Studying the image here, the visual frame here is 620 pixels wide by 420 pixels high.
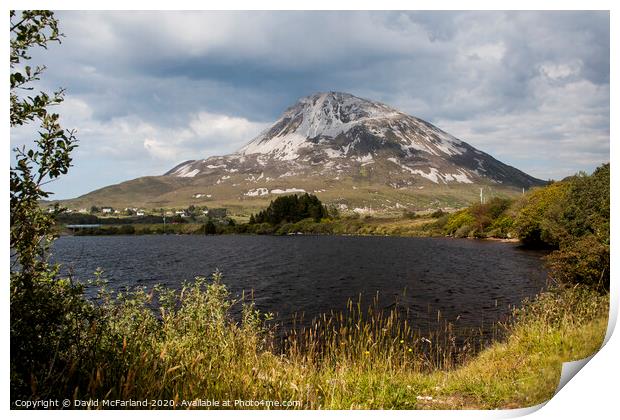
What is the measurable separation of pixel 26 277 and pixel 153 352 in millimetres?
1606

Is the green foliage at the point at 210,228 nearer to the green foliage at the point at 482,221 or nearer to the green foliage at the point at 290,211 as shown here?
the green foliage at the point at 290,211

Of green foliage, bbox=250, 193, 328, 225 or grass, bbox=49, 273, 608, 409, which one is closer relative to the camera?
grass, bbox=49, 273, 608, 409

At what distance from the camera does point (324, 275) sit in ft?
85.1

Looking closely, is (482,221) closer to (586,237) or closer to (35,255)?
(586,237)

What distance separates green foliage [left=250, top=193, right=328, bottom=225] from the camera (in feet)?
179

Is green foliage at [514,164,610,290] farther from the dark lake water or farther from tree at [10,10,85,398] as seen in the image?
tree at [10,10,85,398]

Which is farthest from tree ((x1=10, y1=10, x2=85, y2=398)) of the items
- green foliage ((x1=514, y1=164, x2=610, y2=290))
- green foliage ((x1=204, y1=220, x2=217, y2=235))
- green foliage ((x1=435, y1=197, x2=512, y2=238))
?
green foliage ((x1=435, y1=197, x2=512, y2=238))

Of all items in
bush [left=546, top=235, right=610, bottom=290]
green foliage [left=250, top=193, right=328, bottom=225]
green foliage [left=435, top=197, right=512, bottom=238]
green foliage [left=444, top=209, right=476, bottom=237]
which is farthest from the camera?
green foliage [left=444, top=209, right=476, bottom=237]

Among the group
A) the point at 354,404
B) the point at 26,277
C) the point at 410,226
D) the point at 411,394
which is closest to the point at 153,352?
the point at 26,277

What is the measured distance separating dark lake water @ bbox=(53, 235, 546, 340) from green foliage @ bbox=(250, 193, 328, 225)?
19.7 m

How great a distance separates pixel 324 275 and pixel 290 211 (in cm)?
4253

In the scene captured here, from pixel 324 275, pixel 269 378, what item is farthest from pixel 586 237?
pixel 324 275

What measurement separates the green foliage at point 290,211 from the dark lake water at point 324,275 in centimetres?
1975
